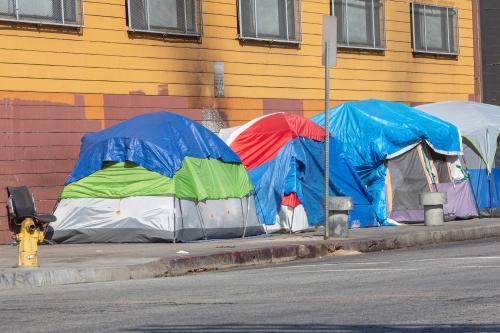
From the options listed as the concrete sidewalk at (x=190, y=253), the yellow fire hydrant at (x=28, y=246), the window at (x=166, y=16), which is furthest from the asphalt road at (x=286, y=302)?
the window at (x=166, y=16)

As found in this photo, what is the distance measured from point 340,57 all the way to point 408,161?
3.62 m

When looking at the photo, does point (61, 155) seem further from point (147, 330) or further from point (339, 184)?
point (147, 330)

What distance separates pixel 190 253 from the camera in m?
18.2

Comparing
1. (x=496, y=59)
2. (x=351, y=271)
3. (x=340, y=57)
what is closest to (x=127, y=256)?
(x=351, y=271)

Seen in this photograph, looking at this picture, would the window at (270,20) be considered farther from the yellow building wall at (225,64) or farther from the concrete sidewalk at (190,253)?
the concrete sidewalk at (190,253)

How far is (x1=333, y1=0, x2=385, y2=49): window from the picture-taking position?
2919cm

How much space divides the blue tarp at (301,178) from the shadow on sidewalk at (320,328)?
13916 millimetres

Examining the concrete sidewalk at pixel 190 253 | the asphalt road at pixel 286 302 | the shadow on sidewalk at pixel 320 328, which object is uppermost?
the shadow on sidewalk at pixel 320 328

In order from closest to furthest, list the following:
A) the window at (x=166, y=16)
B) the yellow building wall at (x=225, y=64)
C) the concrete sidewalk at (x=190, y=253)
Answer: the concrete sidewalk at (x=190, y=253) → the yellow building wall at (x=225, y=64) → the window at (x=166, y=16)

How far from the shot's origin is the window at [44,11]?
73.0 feet

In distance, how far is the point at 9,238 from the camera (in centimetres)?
2238

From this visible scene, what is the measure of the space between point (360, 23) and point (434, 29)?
2985 millimetres

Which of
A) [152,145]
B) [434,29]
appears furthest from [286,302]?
[434,29]

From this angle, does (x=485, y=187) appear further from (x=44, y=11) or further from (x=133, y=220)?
(x=44, y=11)
